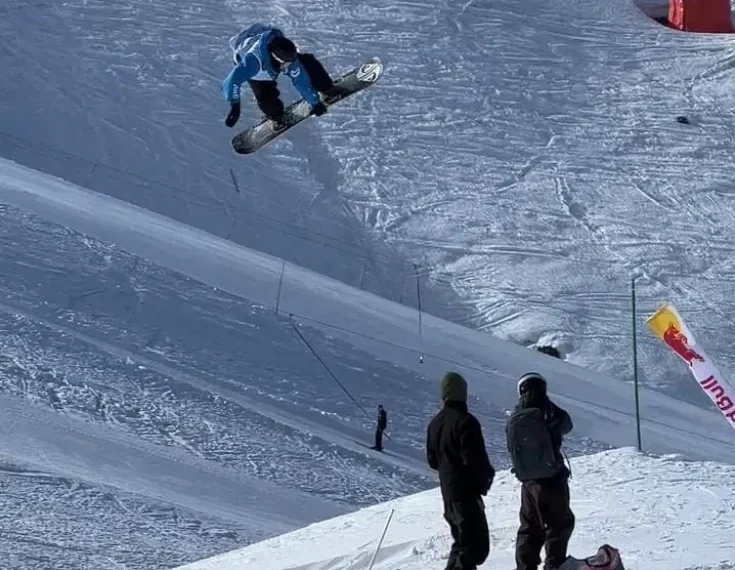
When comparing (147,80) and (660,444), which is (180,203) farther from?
(660,444)

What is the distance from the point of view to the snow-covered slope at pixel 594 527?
8062 mm

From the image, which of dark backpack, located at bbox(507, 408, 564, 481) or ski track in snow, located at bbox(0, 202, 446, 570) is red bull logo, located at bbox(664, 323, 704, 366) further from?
ski track in snow, located at bbox(0, 202, 446, 570)

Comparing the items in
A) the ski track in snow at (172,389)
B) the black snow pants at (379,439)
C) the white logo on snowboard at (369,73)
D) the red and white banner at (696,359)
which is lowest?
the black snow pants at (379,439)

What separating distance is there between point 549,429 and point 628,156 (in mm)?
16310

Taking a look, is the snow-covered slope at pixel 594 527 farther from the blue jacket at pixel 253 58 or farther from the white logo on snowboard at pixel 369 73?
the white logo on snowboard at pixel 369 73

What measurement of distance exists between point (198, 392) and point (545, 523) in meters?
6.74

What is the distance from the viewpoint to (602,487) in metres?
9.57

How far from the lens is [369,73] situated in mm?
12477

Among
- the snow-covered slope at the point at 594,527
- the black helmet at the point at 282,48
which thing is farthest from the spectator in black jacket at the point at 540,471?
the black helmet at the point at 282,48

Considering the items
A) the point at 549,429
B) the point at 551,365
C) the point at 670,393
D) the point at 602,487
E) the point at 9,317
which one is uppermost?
the point at 549,429

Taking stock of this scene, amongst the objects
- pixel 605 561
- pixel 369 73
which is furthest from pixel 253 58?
pixel 605 561

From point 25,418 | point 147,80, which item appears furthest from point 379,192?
point 25,418

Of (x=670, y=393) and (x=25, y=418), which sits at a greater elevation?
(x=25, y=418)

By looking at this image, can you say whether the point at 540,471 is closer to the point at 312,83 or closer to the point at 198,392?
the point at 312,83
